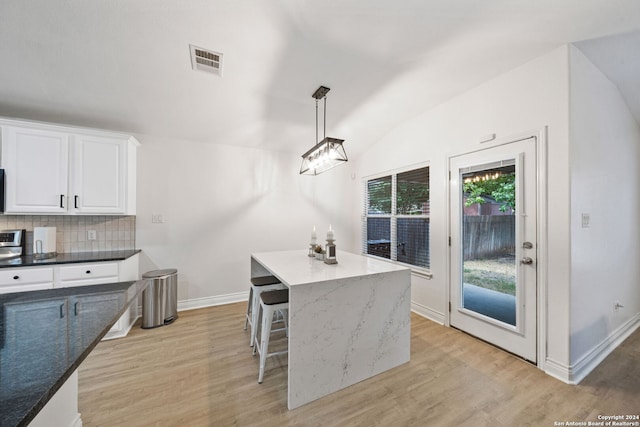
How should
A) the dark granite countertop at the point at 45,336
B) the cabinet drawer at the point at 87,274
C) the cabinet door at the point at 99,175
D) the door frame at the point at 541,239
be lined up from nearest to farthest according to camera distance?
1. the dark granite countertop at the point at 45,336
2. the door frame at the point at 541,239
3. the cabinet drawer at the point at 87,274
4. the cabinet door at the point at 99,175

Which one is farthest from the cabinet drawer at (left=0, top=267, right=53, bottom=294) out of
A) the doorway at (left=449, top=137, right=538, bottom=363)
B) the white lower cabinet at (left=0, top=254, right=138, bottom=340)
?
the doorway at (left=449, top=137, right=538, bottom=363)

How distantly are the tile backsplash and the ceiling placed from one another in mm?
1109

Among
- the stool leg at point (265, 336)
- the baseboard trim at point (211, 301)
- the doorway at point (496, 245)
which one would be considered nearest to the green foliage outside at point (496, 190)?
the doorway at point (496, 245)

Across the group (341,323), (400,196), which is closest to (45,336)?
(341,323)

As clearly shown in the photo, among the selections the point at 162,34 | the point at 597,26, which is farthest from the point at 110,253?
the point at 597,26

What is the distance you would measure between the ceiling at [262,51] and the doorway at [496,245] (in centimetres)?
88

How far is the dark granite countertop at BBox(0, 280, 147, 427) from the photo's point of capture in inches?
21.3

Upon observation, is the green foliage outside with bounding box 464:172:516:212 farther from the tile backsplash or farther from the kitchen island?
the tile backsplash

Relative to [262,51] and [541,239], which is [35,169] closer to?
[262,51]

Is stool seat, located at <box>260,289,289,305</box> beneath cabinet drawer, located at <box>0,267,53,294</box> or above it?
beneath

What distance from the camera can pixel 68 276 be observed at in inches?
96.9

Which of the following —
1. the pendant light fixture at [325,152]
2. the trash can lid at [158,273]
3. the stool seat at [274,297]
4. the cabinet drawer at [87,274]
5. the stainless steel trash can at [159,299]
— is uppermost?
the pendant light fixture at [325,152]

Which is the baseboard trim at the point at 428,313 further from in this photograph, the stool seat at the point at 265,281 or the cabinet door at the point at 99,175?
the cabinet door at the point at 99,175

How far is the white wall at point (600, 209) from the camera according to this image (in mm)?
2029
